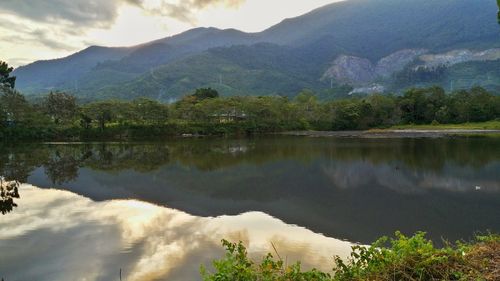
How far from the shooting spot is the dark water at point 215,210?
11.8 metres

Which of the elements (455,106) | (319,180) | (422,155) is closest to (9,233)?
(319,180)

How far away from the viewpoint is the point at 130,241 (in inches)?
529

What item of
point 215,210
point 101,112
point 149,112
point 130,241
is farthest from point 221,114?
point 130,241

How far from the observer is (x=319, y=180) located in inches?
1049

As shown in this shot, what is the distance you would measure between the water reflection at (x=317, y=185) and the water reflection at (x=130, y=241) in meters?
1.61

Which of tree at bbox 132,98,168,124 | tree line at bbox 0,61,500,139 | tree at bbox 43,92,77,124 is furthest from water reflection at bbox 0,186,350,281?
tree at bbox 43,92,77,124

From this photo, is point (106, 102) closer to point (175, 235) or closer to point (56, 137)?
point (56, 137)

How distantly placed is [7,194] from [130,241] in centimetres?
1345

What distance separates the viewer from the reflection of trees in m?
18.9

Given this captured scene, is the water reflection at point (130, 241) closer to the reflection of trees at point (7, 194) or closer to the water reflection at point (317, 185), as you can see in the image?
the reflection of trees at point (7, 194)

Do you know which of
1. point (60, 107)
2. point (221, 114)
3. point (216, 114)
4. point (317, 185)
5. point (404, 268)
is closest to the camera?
point (404, 268)

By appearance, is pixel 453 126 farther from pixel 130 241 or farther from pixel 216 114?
pixel 130 241

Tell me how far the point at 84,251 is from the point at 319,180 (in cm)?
1741

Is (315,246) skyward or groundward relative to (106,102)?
groundward
